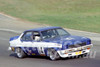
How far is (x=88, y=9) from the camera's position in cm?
4703

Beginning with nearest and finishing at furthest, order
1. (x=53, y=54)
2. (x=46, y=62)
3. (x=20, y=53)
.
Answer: (x=53, y=54)
(x=46, y=62)
(x=20, y=53)

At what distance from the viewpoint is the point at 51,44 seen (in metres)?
12.9

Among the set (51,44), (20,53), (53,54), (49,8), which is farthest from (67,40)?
(49,8)

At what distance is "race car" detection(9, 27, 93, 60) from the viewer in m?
12.7

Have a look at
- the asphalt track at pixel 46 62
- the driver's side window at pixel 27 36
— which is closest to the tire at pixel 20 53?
the asphalt track at pixel 46 62

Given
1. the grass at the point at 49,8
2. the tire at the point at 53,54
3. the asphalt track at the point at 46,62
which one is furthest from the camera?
the grass at the point at 49,8

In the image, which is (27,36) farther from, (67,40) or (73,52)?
(73,52)

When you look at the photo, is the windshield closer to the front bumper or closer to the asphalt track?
the asphalt track

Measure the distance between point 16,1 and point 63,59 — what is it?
43.0 m

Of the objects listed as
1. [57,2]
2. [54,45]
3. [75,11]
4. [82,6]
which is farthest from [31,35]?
[57,2]

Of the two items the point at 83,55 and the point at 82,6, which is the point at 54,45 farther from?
the point at 82,6

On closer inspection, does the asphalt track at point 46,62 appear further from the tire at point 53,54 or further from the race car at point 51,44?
the race car at point 51,44

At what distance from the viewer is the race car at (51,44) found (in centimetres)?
1266

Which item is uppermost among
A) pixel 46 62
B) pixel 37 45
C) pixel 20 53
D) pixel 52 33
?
pixel 52 33
